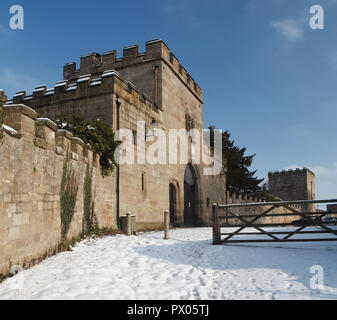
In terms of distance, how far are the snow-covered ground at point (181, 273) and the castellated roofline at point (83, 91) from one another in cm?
660

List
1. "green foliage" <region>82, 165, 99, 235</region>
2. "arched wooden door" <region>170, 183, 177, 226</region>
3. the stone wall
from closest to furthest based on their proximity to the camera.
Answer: the stone wall < "green foliage" <region>82, 165, 99, 235</region> < "arched wooden door" <region>170, 183, 177, 226</region>

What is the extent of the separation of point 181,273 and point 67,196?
3731 mm

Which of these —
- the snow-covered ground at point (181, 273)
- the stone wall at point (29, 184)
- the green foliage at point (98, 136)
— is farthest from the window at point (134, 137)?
the snow-covered ground at point (181, 273)

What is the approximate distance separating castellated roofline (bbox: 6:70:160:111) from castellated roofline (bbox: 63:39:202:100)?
3.06 meters

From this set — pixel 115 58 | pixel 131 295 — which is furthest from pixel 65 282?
pixel 115 58

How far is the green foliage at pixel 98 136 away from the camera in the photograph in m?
10.3

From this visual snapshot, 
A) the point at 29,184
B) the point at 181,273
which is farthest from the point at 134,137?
the point at 181,273

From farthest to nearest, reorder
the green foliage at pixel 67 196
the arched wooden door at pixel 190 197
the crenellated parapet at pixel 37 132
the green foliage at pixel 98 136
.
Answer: the arched wooden door at pixel 190 197
the green foliage at pixel 98 136
the green foliage at pixel 67 196
the crenellated parapet at pixel 37 132

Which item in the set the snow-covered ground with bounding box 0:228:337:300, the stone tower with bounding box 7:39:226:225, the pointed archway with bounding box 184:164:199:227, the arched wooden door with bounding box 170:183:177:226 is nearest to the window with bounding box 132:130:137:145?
the stone tower with bounding box 7:39:226:225

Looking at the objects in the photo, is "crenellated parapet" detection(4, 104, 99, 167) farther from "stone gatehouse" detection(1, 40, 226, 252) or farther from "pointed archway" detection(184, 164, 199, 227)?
"pointed archway" detection(184, 164, 199, 227)

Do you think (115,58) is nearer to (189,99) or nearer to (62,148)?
(189,99)

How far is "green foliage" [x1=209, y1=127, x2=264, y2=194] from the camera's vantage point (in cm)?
3534

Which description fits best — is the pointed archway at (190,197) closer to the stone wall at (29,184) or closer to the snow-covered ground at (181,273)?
the snow-covered ground at (181,273)

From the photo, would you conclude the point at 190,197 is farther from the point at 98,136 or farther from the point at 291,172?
the point at 291,172
